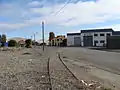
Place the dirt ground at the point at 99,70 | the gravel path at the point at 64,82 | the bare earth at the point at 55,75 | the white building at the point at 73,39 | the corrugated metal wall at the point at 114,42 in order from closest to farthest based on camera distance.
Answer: the gravel path at the point at 64,82 → the bare earth at the point at 55,75 → the dirt ground at the point at 99,70 → the corrugated metal wall at the point at 114,42 → the white building at the point at 73,39

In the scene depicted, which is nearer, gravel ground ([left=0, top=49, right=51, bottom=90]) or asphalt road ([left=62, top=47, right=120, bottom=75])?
gravel ground ([left=0, top=49, right=51, bottom=90])

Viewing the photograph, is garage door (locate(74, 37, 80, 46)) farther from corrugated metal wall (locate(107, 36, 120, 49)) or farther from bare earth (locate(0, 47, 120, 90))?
bare earth (locate(0, 47, 120, 90))

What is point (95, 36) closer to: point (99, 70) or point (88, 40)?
point (88, 40)

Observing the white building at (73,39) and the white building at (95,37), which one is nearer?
the white building at (95,37)

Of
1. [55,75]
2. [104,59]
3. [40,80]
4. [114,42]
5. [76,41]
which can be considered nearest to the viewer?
[40,80]

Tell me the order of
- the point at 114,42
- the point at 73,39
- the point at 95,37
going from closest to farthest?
the point at 114,42 → the point at 95,37 → the point at 73,39

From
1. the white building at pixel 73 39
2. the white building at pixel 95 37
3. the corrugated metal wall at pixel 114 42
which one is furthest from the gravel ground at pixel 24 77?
the white building at pixel 73 39

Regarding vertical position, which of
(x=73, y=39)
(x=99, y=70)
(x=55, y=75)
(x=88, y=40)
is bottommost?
(x=99, y=70)

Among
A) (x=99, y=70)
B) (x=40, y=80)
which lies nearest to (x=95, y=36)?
(x=99, y=70)

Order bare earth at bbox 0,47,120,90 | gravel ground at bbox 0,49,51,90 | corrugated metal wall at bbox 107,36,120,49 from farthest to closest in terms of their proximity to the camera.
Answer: corrugated metal wall at bbox 107,36,120,49 → bare earth at bbox 0,47,120,90 → gravel ground at bbox 0,49,51,90

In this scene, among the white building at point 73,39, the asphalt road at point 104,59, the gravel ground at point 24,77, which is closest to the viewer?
the gravel ground at point 24,77

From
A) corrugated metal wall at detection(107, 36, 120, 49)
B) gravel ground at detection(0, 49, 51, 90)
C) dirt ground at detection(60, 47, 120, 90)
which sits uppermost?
corrugated metal wall at detection(107, 36, 120, 49)

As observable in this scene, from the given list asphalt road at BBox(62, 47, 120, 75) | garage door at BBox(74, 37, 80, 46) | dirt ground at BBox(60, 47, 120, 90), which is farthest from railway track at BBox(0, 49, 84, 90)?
garage door at BBox(74, 37, 80, 46)

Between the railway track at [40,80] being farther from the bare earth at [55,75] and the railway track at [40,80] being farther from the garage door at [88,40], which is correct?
the garage door at [88,40]
